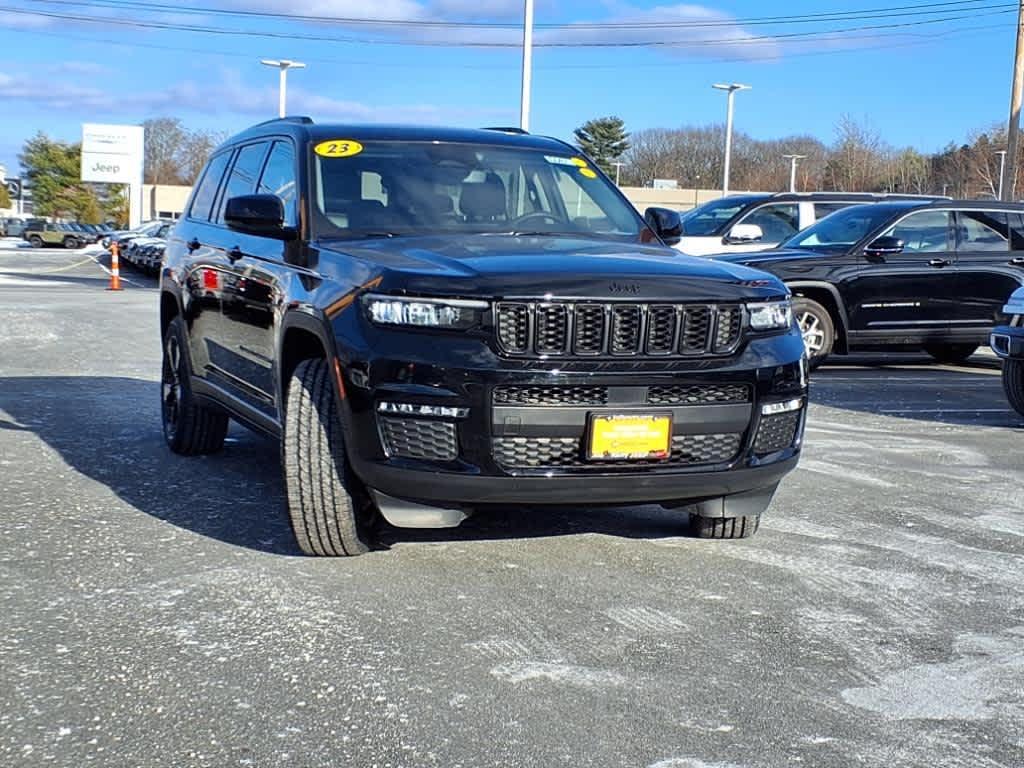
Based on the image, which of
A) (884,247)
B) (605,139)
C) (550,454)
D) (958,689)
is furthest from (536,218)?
(605,139)

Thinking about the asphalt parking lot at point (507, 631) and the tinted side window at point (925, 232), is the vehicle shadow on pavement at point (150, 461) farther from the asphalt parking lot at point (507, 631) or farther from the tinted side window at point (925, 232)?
the tinted side window at point (925, 232)

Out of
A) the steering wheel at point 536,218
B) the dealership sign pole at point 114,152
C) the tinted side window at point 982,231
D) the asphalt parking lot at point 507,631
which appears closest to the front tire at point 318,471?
the asphalt parking lot at point 507,631

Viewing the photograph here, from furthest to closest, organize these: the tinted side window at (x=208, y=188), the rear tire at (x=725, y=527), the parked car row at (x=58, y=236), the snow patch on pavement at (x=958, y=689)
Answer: the parked car row at (x=58, y=236) → the tinted side window at (x=208, y=188) → the rear tire at (x=725, y=527) → the snow patch on pavement at (x=958, y=689)

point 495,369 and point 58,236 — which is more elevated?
point 58,236

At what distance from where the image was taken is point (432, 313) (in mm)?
4254

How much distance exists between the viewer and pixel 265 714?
3.32 m

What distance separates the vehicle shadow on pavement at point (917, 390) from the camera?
9.54 metres

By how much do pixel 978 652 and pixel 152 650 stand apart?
8.33 ft

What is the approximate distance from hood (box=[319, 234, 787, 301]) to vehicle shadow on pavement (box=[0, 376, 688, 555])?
3.44ft

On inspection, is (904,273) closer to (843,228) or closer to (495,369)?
(843,228)

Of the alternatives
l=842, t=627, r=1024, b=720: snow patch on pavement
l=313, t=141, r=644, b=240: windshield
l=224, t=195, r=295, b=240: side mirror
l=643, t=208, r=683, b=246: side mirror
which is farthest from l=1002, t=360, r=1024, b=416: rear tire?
l=224, t=195, r=295, b=240: side mirror

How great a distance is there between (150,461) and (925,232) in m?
8.59

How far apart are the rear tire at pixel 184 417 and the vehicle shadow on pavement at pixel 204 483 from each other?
0.08 m

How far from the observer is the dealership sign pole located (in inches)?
2549
